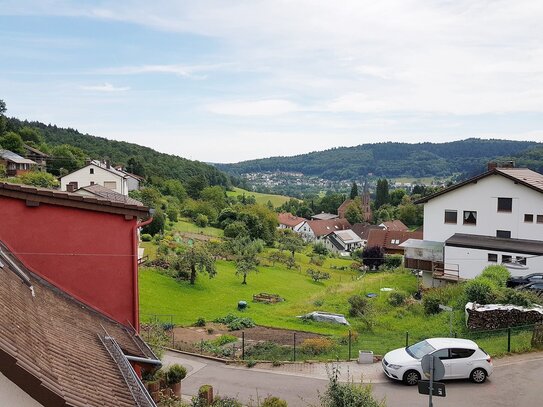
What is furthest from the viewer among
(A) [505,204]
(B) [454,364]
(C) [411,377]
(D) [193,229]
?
(D) [193,229]

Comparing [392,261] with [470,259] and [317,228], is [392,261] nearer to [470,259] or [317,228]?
[470,259]

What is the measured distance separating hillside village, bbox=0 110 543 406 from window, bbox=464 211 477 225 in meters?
0.10

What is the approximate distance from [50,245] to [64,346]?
4.17 m

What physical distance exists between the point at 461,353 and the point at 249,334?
1197 cm

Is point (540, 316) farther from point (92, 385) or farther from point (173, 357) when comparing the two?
point (92, 385)

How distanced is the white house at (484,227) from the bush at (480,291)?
7110mm

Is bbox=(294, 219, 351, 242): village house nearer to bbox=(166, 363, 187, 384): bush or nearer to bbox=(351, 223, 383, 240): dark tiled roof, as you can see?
bbox=(351, 223, 383, 240): dark tiled roof

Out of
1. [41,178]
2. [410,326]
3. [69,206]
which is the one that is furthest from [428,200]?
[41,178]

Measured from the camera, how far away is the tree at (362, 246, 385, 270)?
243 feet

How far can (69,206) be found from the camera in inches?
396

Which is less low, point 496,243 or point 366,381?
point 496,243

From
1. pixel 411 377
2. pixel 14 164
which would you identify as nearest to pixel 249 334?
pixel 411 377

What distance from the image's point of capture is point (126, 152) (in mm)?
140375

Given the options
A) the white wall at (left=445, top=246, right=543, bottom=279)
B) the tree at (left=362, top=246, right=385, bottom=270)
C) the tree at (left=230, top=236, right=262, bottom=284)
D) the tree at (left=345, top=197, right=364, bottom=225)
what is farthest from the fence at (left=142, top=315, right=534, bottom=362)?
the tree at (left=345, top=197, right=364, bottom=225)
